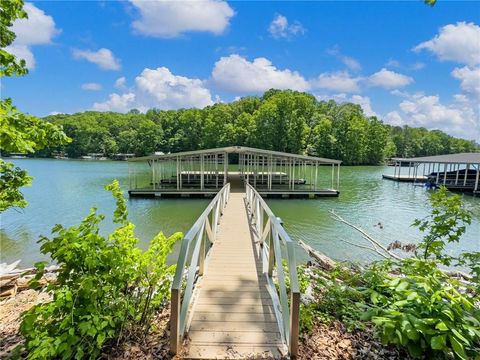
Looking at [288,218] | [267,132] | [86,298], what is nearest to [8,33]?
[86,298]

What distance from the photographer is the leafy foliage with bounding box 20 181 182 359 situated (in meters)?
Answer: 1.96

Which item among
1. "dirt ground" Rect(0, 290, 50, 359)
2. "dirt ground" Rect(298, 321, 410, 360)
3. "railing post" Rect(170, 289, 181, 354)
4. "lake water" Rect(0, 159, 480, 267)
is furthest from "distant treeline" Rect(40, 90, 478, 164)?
"railing post" Rect(170, 289, 181, 354)

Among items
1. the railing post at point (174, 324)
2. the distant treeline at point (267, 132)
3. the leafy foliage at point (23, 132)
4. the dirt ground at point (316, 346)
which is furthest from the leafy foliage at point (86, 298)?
the distant treeline at point (267, 132)

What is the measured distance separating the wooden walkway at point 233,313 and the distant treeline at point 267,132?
49.4 m

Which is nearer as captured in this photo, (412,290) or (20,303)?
(412,290)

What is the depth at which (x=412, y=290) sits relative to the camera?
202 centimetres

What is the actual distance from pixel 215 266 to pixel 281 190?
1317cm

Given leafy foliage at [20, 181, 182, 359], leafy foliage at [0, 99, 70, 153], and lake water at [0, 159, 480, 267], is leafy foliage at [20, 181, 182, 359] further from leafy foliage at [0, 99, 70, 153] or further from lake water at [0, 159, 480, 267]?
lake water at [0, 159, 480, 267]

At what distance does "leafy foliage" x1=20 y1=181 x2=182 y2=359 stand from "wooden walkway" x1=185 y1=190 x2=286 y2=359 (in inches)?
22.3

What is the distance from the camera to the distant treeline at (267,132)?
174ft

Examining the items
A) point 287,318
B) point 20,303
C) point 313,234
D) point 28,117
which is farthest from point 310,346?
point 313,234

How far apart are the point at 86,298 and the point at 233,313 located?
1.47 meters

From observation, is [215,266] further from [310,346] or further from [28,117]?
[28,117]

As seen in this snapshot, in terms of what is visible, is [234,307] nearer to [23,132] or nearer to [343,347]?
[343,347]
